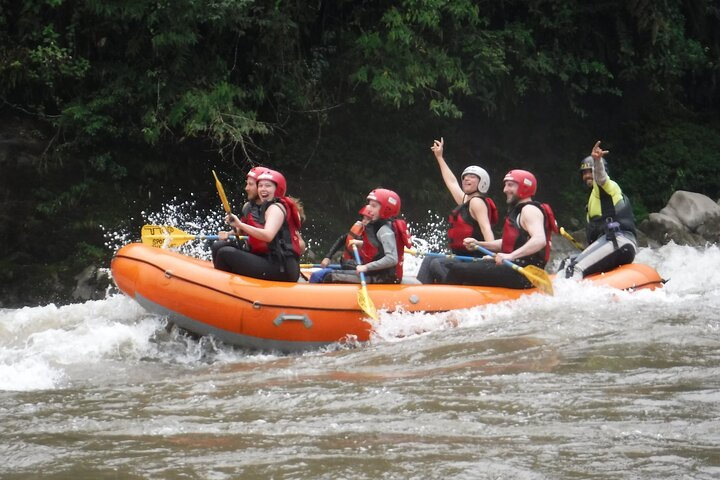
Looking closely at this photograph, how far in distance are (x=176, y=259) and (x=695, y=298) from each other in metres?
4.37

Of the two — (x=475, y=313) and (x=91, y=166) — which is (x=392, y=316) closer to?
(x=475, y=313)

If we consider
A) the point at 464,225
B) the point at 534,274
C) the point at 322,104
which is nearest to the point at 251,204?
the point at 464,225

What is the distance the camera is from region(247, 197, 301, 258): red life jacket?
24.8 ft

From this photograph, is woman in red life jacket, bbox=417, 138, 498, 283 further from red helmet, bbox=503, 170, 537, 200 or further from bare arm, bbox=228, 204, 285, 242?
bare arm, bbox=228, 204, 285, 242

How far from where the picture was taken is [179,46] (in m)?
11.0

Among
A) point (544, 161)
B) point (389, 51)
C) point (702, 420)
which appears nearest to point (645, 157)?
point (544, 161)

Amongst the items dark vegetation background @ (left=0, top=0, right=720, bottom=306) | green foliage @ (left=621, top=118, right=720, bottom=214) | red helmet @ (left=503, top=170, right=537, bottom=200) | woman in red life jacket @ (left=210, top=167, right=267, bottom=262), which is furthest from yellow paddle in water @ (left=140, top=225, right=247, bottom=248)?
green foliage @ (left=621, top=118, right=720, bottom=214)

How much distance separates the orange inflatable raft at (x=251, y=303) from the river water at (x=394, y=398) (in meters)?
0.14

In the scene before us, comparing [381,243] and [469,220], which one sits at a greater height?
[469,220]

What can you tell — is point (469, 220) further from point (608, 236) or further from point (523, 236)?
point (608, 236)

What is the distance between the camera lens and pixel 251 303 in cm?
729

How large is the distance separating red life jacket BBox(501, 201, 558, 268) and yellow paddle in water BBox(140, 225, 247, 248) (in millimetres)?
2126

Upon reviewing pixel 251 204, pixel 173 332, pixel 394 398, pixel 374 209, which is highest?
pixel 251 204

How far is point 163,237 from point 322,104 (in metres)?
5.06
